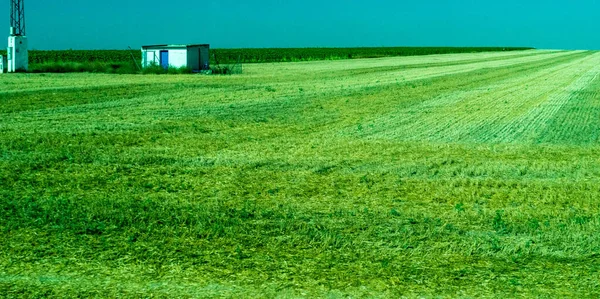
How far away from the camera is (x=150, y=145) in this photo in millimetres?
14289

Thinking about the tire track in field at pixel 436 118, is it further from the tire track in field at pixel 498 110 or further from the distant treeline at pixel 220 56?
the distant treeline at pixel 220 56

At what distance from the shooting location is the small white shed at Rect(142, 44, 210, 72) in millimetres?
45844

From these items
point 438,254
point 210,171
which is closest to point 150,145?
point 210,171

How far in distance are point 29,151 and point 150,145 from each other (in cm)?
214

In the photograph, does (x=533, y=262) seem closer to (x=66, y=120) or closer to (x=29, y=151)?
(x=29, y=151)

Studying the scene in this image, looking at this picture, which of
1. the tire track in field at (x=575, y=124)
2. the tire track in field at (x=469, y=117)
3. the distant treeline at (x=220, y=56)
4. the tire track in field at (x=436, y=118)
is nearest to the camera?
the tire track in field at (x=575, y=124)

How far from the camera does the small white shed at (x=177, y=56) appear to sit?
45.8 meters

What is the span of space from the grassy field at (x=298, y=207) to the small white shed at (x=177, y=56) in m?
26.9

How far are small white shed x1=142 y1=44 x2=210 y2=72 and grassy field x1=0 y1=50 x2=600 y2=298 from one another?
88.2ft

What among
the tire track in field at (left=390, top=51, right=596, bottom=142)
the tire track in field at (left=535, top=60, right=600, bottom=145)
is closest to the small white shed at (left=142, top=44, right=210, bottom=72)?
the tire track in field at (left=390, top=51, right=596, bottom=142)

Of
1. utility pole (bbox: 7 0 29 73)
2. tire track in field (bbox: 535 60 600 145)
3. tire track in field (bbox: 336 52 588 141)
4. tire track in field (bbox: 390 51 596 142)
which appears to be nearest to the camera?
tire track in field (bbox: 535 60 600 145)

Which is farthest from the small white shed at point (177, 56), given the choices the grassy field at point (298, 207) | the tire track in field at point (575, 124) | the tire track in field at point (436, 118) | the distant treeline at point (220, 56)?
the grassy field at point (298, 207)

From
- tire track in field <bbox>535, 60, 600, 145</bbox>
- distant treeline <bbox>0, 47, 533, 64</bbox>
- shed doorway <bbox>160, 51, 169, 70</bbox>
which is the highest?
distant treeline <bbox>0, 47, 533, 64</bbox>

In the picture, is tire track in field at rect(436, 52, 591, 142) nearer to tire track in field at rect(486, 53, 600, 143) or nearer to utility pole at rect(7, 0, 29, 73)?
tire track in field at rect(486, 53, 600, 143)
